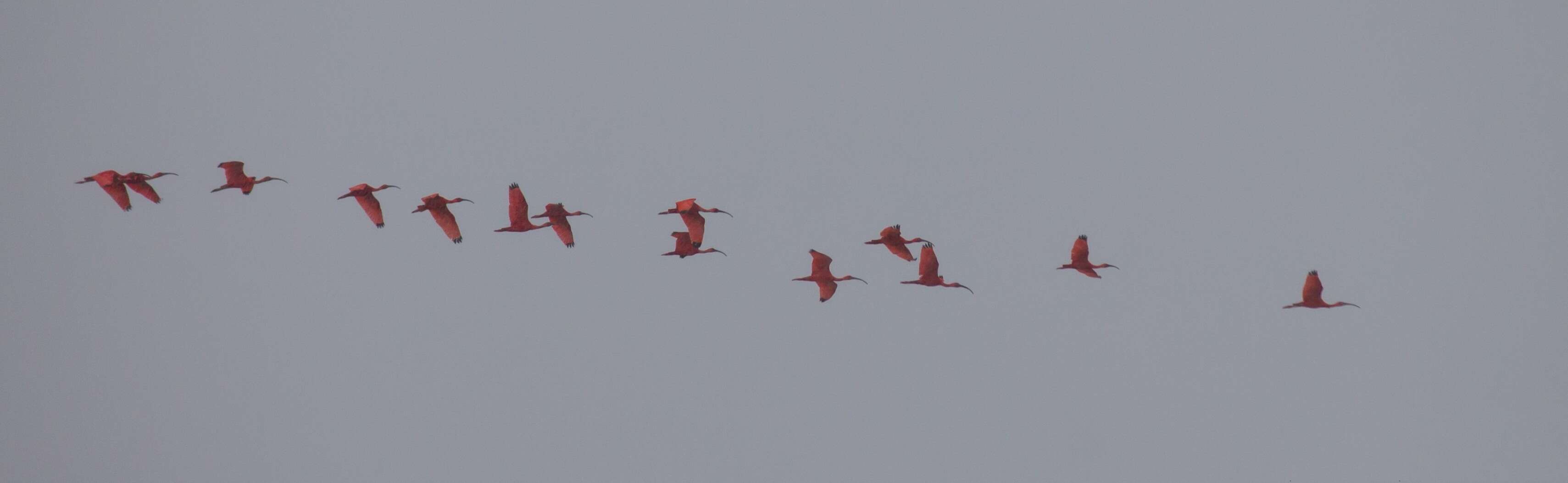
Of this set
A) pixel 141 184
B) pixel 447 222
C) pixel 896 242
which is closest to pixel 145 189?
pixel 141 184

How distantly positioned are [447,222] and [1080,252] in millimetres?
15608

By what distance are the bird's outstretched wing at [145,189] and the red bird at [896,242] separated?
16.7 m

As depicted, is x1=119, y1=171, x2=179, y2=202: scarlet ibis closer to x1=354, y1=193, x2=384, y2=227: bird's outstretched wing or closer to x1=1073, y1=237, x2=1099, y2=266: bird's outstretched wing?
x1=354, y1=193, x2=384, y2=227: bird's outstretched wing

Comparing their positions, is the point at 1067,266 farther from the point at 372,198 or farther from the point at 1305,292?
the point at 372,198

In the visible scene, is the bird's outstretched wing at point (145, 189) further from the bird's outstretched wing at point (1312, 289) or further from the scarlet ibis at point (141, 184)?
the bird's outstretched wing at point (1312, 289)

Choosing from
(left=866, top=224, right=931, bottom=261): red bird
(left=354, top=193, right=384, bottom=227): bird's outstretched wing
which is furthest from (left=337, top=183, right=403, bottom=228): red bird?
→ (left=866, top=224, right=931, bottom=261): red bird

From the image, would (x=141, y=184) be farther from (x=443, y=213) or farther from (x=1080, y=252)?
(x=1080, y=252)

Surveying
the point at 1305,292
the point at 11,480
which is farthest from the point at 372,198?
the point at 11,480

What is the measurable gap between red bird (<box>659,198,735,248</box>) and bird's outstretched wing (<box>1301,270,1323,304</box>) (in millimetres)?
14041

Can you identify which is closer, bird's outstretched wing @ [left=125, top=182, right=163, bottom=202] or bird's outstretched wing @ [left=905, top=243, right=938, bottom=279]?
bird's outstretched wing @ [left=125, top=182, right=163, bottom=202]

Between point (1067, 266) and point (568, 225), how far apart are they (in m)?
12.5

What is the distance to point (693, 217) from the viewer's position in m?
46.3

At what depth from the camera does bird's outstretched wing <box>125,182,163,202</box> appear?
40.5 m

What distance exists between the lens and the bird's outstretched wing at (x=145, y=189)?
40469 mm
